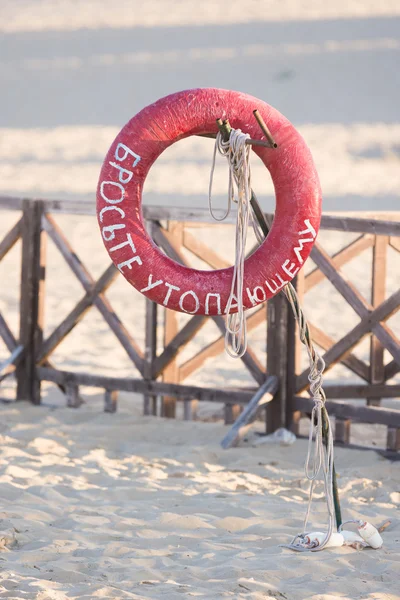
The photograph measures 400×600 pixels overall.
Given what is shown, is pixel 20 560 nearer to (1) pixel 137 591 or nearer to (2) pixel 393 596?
(1) pixel 137 591

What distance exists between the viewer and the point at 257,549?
466 cm

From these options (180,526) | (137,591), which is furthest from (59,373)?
(137,591)

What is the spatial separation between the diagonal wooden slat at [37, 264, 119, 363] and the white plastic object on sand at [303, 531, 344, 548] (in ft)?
9.30

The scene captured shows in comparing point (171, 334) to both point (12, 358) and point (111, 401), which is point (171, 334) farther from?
point (12, 358)

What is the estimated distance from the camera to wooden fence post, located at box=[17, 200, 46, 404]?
751 cm

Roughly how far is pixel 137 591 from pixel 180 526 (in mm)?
837

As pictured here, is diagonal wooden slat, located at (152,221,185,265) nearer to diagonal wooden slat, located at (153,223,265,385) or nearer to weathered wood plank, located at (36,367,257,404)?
diagonal wooden slat, located at (153,223,265,385)

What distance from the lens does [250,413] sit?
21.3 feet

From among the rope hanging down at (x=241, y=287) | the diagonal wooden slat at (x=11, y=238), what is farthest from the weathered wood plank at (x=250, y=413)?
the diagonal wooden slat at (x=11, y=238)

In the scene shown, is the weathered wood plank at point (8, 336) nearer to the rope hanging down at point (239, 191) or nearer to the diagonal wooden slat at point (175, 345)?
the diagonal wooden slat at point (175, 345)

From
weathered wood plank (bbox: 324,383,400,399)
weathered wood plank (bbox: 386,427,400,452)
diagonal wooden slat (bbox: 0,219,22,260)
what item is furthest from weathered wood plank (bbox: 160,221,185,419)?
weathered wood plank (bbox: 386,427,400,452)

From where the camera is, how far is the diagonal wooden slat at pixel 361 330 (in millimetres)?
6184

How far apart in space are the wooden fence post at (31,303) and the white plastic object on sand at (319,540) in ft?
10.9

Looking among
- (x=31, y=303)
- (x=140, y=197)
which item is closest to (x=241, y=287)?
(x=140, y=197)
